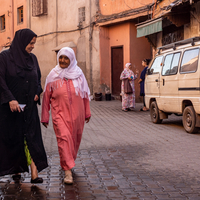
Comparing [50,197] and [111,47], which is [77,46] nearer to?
[111,47]

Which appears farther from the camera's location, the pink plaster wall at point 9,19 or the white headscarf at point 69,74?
the pink plaster wall at point 9,19

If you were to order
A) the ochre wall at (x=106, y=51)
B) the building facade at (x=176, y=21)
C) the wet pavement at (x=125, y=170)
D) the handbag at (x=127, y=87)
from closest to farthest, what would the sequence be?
the wet pavement at (x=125, y=170), the building facade at (x=176, y=21), the handbag at (x=127, y=87), the ochre wall at (x=106, y=51)

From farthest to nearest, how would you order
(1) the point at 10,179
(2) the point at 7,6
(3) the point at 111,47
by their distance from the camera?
(2) the point at 7,6, (3) the point at 111,47, (1) the point at 10,179

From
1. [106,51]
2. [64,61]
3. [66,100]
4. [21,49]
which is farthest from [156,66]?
[106,51]

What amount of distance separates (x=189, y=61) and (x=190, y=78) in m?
0.42

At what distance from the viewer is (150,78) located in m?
11.2

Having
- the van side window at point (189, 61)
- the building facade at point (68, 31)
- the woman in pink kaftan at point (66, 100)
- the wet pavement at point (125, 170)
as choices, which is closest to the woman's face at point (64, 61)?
the woman in pink kaftan at point (66, 100)

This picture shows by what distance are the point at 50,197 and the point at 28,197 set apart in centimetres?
23


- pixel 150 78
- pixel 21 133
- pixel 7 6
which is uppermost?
pixel 7 6

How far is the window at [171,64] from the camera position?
949cm

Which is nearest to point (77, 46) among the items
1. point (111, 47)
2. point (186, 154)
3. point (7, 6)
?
point (111, 47)

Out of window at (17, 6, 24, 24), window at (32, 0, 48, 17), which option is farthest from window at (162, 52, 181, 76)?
window at (17, 6, 24, 24)

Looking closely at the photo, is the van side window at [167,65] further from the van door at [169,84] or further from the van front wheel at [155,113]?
the van front wheel at [155,113]

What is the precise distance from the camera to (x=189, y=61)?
8.79 metres
